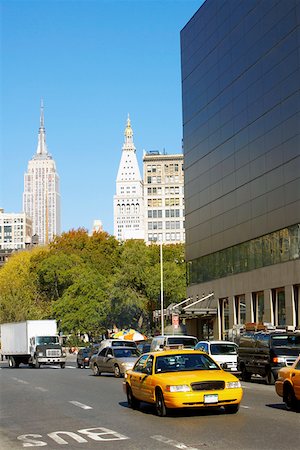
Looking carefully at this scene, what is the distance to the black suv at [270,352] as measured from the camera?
29984 millimetres

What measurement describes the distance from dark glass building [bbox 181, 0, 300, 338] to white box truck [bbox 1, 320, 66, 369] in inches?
496

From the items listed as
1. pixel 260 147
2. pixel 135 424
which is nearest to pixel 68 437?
pixel 135 424

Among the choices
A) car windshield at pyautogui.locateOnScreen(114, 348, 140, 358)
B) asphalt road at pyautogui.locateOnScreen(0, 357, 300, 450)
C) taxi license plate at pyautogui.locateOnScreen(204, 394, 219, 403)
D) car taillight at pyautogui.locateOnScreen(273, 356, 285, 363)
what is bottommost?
asphalt road at pyautogui.locateOnScreen(0, 357, 300, 450)

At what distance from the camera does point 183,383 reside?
16.7 m

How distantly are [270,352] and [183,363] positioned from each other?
12533mm

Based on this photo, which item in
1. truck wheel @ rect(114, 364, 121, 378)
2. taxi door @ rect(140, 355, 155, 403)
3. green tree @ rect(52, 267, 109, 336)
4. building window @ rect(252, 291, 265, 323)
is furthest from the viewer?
green tree @ rect(52, 267, 109, 336)

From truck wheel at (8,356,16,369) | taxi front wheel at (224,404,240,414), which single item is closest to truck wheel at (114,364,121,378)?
taxi front wheel at (224,404,240,414)

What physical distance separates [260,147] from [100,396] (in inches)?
1334

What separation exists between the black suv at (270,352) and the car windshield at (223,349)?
2576 millimetres

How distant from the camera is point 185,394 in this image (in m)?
16.6

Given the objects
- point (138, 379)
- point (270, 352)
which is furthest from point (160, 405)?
point (270, 352)

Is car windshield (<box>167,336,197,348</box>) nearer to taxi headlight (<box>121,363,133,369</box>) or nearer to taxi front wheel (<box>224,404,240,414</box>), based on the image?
taxi headlight (<box>121,363,133,369</box>)

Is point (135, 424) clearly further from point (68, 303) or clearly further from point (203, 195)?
point (68, 303)

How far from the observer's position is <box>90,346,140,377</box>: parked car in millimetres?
36266
